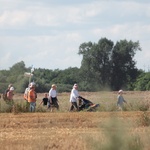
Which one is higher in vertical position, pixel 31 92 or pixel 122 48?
pixel 122 48

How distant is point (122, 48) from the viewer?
298ft

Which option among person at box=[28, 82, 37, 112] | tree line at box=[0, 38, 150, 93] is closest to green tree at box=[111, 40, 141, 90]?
tree line at box=[0, 38, 150, 93]

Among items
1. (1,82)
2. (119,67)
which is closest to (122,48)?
(119,67)

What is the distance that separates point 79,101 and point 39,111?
87.8 inches

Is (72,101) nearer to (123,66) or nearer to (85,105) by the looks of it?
(85,105)

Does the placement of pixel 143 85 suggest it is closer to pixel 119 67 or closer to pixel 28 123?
pixel 119 67

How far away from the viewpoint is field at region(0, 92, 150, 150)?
937cm

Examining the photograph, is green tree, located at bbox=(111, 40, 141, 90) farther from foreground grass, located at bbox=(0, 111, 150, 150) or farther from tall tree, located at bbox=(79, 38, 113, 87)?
foreground grass, located at bbox=(0, 111, 150, 150)

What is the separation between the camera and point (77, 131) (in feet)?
69.7

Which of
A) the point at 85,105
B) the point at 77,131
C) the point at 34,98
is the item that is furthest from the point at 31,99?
the point at 77,131

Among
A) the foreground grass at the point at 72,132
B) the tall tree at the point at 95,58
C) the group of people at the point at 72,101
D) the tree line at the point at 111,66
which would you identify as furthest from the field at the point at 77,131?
the tall tree at the point at 95,58

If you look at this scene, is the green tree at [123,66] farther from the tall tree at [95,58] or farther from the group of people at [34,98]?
the group of people at [34,98]

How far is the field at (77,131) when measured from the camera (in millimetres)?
9367

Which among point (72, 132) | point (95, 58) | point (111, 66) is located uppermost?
point (95, 58)
